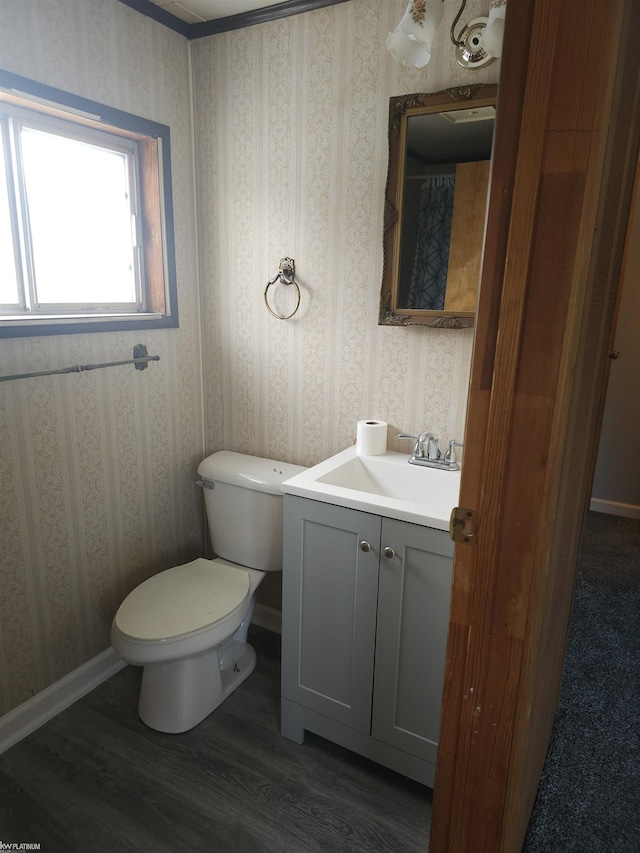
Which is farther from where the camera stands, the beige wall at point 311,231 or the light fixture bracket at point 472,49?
the beige wall at point 311,231

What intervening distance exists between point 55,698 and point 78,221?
5.42 feet

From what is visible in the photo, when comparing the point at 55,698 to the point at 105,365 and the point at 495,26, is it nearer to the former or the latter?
the point at 105,365

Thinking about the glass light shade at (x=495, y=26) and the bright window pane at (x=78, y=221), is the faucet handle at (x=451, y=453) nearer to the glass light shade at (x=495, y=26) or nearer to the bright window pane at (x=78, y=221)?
the glass light shade at (x=495, y=26)

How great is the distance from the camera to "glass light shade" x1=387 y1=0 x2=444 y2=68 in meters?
1.34

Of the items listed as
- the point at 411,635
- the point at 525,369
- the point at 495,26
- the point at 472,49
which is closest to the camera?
the point at 525,369

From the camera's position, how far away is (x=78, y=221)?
1.93 m

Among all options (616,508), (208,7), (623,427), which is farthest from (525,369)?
(616,508)

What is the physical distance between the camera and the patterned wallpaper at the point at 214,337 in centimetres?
177

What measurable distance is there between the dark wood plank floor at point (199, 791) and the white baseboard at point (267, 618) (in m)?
0.44

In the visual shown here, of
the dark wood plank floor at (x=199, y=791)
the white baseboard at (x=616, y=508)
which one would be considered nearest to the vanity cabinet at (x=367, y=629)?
the dark wood plank floor at (x=199, y=791)

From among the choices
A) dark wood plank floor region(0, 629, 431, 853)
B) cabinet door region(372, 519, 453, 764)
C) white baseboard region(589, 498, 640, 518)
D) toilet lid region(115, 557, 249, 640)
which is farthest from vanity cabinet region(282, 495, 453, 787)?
white baseboard region(589, 498, 640, 518)

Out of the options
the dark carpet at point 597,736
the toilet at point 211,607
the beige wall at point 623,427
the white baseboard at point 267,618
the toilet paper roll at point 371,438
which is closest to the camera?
the dark carpet at point 597,736

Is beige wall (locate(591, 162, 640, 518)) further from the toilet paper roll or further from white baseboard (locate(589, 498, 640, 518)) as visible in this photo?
the toilet paper roll

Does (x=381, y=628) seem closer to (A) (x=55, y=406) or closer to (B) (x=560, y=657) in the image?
(B) (x=560, y=657)
